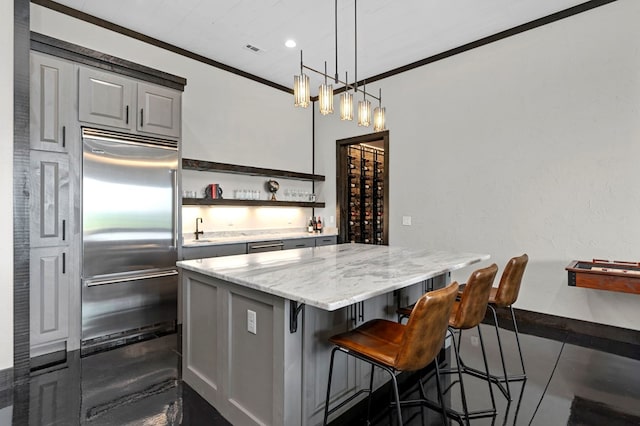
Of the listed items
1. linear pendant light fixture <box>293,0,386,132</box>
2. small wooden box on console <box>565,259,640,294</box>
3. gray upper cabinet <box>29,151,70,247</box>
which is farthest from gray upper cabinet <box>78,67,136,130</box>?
small wooden box on console <box>565,259,640,294</box>

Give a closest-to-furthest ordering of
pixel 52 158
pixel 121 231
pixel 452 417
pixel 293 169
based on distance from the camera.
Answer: pixel 452 417, pixel 52 158, pixel 121 231, pixel 293 169

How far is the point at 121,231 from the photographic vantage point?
3.25m

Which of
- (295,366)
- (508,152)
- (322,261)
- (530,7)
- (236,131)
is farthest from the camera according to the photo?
(236,131)

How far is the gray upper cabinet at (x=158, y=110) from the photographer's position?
11.3ft

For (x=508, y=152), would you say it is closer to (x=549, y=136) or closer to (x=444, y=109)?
(x=549, y=136)

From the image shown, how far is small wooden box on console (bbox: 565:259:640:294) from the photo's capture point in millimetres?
2723

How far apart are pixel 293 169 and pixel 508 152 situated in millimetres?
3161

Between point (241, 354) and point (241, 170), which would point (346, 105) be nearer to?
point (241, 354)

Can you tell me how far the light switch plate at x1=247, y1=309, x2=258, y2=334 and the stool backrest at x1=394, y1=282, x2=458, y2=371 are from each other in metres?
0.78

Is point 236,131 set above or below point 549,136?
above

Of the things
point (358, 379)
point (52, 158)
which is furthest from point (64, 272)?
point (358, 379)

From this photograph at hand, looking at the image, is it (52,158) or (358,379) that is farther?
(52,158)

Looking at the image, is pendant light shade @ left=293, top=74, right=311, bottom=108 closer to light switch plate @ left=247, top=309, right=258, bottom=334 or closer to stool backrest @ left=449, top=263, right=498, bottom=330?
light switch plate @ left=247, top=309, right=258, bottom=334

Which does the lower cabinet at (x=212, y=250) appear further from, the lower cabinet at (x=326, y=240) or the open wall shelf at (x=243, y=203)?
the lower cabinet at (x=326, y=240)
